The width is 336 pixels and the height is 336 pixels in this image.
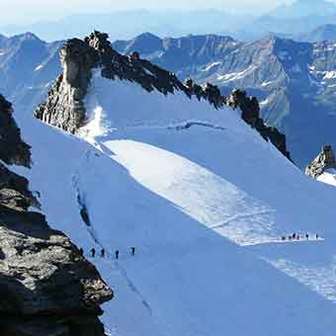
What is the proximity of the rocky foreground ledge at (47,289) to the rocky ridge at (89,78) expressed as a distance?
5685cm

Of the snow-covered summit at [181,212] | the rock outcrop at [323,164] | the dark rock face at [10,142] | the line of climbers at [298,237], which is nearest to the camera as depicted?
the snow-covered summit at [181,212]

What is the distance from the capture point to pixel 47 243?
97.9ft

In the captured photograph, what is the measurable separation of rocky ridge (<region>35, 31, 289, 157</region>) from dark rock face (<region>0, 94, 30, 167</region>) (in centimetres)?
1879

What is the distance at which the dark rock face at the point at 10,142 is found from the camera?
62.6 meters

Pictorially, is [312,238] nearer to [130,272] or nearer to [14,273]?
[130,272]

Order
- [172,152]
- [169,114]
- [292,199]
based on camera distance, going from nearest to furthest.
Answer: [292,199], [172,152], [169,114]

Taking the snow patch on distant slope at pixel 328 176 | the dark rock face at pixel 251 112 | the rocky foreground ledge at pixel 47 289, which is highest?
the dark rock face at pixel 251 112

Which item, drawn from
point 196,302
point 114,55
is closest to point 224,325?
point 196,302

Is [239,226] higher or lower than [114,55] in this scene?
lower

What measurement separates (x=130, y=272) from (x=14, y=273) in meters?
28.9

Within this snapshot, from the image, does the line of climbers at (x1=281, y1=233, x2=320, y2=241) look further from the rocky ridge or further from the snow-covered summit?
the rocky ridge

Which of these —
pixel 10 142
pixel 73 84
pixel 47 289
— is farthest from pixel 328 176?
pixel 47 289

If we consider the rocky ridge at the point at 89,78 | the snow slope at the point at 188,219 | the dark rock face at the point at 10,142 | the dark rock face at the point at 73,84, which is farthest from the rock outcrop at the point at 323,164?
the dark rock face at the point at 10,142

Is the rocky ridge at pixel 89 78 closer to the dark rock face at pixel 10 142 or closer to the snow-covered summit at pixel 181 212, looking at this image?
the snow-covered summit at pixel 181 212
